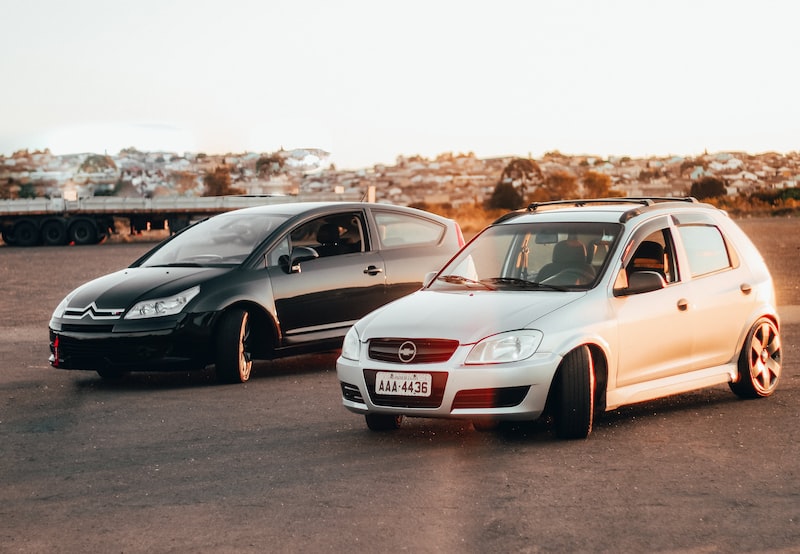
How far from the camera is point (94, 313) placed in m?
10.9

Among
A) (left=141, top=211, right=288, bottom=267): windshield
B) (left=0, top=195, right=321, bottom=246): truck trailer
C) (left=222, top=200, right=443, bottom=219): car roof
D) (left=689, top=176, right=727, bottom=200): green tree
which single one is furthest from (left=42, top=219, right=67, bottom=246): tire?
(left=689, top=176, right=727, bottom=200): green tree

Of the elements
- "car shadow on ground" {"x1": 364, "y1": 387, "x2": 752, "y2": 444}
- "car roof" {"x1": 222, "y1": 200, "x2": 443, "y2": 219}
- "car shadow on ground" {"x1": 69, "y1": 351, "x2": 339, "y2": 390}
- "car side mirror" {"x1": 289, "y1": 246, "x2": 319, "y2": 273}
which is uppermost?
"car roof" {"x1": 222, "y1": 200, "x2": 443, "y2": 219}

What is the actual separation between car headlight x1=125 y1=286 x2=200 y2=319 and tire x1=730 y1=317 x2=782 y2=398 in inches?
184

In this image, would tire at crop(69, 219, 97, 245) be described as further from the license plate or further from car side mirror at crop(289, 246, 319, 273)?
the license plate

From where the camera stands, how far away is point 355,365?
8055 mm

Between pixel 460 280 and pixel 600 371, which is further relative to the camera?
pixel 460 280

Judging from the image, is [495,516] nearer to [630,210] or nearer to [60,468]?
[60,468]

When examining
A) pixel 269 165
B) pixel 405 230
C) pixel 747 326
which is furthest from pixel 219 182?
pixel 747 326

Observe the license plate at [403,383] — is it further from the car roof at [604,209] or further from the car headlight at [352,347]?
the car roof at [604,209]

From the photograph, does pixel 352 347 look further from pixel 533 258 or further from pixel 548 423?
pixel 533 258

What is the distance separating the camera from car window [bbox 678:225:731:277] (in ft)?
30.0

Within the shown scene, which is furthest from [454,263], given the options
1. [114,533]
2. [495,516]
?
[114,533]

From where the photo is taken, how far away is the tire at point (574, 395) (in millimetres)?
7738

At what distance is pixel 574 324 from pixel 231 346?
3.99 m
